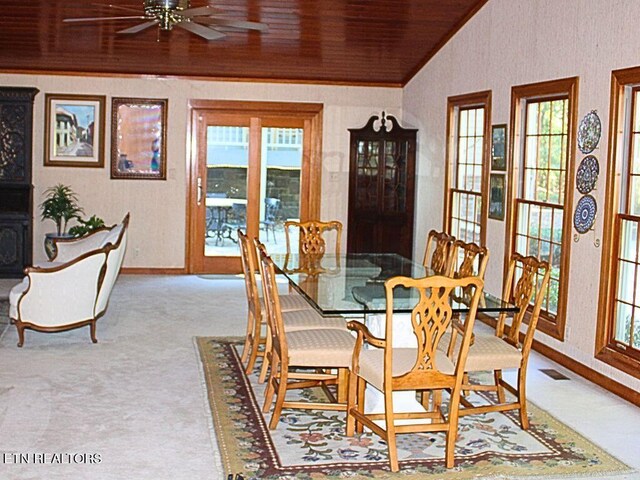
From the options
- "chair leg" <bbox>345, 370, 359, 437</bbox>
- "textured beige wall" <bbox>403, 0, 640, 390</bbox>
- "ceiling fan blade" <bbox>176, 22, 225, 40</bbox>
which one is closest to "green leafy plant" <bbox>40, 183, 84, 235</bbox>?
"textured beige wall" <bbox>403, 0, 640, 390</bbox>

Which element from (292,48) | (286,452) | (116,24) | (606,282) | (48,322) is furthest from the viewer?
(292,48)

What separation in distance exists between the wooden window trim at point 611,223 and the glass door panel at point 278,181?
5.44m

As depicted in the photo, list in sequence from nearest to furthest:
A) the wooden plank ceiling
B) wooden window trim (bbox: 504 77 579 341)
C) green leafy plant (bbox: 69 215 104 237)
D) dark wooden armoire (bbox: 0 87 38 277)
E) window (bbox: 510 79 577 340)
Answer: wooden window trim (bbox: 504 77 579 341), window (bbox: 510 79 577 340), the wooden plank ceiling, green leafy plant (bbox: 69 215 104 237), dark wooden armoire (bbox: 0 87 38 277)

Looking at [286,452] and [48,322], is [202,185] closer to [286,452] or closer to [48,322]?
[48,322]

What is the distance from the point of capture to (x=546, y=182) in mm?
7391

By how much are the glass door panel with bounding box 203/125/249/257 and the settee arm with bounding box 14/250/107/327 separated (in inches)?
163

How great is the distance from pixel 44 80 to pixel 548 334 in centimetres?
655

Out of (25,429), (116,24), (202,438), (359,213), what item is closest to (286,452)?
(202,438)

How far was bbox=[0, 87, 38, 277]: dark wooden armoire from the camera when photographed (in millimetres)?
10180

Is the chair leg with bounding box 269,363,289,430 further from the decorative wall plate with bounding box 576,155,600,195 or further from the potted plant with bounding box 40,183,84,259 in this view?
the potted plant with bounding box 40,183,84,259

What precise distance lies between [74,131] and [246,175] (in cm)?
206

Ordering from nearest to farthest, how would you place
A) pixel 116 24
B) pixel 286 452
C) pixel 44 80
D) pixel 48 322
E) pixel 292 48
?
pixel 286 452 → pixel 48 322 → pixel 116 24 → pixel 292 48 → pixel 44 80

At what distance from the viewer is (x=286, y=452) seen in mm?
4664

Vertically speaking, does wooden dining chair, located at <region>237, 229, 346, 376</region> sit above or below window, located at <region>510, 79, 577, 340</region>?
below
